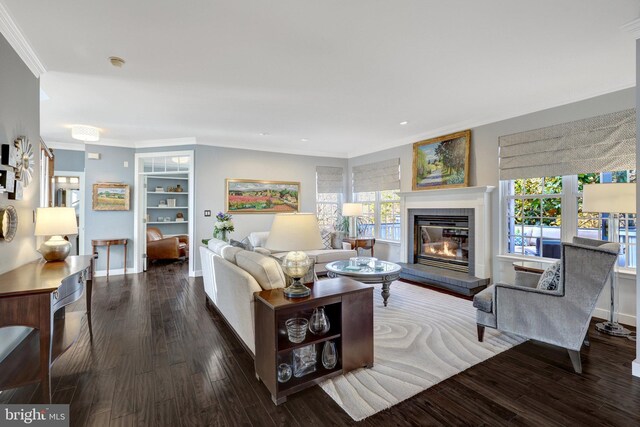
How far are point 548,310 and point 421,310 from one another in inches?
56.7

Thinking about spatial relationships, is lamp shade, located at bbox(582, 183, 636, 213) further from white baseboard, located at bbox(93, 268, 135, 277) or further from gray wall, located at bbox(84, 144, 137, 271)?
white baseboard, located at bbox(93, 268, 135, 277)

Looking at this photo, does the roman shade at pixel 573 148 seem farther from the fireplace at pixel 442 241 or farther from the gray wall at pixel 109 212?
the gray wall at pixel 109 212

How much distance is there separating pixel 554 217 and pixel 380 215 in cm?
323

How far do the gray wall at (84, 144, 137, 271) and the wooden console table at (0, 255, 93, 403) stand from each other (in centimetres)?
344

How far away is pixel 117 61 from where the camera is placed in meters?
2.66

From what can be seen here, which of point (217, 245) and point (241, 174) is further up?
point (241, 174)

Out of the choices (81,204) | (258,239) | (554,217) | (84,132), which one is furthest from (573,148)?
(81,204)

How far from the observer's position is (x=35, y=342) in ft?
7.93

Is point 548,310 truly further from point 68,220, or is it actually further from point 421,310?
point 68,220

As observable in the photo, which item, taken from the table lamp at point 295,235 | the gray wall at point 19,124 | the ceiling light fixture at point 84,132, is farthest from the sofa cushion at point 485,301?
the ceiling light fixture at point 84,132

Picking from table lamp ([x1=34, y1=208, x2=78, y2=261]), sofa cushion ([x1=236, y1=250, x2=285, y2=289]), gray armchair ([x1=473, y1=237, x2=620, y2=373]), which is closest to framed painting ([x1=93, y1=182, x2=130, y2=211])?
table lamp ([x1=34, y1=208, x2=78, y2=261])

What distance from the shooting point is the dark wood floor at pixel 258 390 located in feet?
5.93

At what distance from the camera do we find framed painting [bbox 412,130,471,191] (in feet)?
15.5

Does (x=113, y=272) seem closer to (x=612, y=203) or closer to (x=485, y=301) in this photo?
(x=485, y=301)
